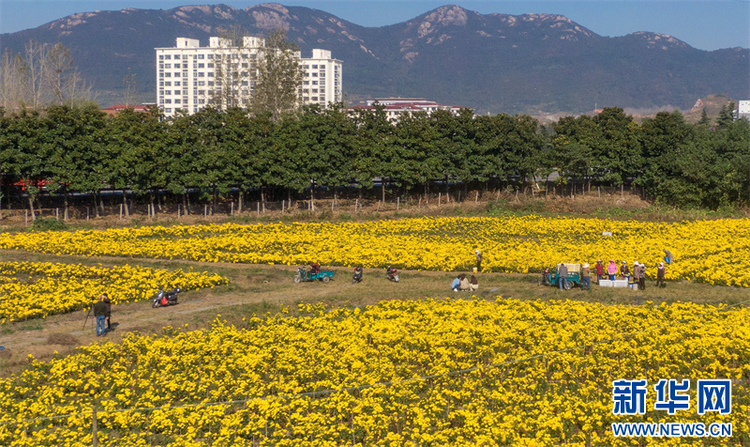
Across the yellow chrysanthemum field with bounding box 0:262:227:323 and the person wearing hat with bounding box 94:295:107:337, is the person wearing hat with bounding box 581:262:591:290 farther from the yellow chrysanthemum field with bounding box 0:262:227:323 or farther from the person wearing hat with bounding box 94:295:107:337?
the person wearing hat with bounding box 94:295:107:337

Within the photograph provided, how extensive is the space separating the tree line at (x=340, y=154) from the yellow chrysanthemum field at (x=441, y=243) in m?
7.85

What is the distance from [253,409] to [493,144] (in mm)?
49423

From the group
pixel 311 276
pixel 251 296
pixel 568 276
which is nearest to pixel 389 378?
pixel 251 296

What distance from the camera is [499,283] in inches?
1262

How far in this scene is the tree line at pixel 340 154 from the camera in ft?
166

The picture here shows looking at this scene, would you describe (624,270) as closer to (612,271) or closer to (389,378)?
(612,271)

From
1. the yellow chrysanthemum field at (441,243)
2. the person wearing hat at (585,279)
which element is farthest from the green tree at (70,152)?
the person wearing hat at (585,279)

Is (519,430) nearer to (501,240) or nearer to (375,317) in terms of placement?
(375,317)

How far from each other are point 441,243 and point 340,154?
1918cm

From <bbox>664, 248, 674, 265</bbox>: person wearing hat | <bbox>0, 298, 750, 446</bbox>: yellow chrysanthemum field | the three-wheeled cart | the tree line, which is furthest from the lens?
the tree line

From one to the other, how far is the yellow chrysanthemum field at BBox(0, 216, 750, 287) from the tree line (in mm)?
7847

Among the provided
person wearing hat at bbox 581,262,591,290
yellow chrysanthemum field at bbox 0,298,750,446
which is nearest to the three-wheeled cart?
yellow chrysanthemum field at bbox 0,298,750,446

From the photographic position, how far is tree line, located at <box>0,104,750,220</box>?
5072 centimetres

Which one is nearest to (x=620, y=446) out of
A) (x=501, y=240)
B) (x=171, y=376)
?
(x=171, y=376)
